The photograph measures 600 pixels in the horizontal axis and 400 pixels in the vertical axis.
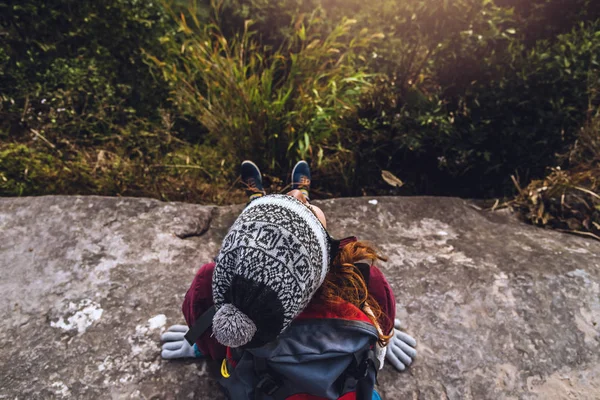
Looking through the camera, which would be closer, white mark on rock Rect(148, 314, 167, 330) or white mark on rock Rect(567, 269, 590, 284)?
white mark on rock Rect(148, 314, 167, 330)

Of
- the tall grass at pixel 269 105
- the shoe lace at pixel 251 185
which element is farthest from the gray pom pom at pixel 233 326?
the tall grass at pixel 269 105

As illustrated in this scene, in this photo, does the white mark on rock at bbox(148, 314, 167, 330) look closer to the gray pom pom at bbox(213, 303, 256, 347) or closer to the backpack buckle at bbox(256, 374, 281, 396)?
the backpack buckle at bbox(256, 374, 281, 396)

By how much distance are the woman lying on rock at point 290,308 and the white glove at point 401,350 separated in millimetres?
308

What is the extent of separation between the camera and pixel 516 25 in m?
2.76

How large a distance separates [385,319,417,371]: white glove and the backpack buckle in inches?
29.8

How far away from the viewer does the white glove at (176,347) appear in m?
1.72

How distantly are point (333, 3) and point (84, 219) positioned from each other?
3.18 meters

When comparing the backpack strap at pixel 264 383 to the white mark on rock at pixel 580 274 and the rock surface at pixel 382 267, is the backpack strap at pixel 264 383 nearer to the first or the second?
the rock surface at pixel 382 267

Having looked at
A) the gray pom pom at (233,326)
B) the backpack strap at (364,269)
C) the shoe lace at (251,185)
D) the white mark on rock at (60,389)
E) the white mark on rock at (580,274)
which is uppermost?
the gray pom pom at (233,326)

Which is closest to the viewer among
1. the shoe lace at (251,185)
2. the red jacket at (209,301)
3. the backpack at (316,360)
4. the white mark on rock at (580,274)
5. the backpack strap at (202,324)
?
the backpack at (316,360)

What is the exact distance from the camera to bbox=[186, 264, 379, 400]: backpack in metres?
1.19

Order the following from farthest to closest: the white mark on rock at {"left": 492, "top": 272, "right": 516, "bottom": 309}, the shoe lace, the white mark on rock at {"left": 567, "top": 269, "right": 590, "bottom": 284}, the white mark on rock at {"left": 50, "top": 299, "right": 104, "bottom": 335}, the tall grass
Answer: the tall grass
the shoe lace
the white mark on rock at {"left": 567, "top": 269, "right": 590, "bottom": 284}
the white mark on rock at {"left": 492, "top": 272, "right": 516, "bottom": 309}
the white mark on rock at {"left": 50, "top": 299, "right": 104, "bottom": 335}

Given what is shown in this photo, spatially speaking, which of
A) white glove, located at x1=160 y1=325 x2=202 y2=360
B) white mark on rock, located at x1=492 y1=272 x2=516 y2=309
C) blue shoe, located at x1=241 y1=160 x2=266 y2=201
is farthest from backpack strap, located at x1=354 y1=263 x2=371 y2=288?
blue shoe, located at x1=241 y1=160 x2=266 y2=201

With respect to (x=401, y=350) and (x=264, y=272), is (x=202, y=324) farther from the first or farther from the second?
(x=401, y=350)
